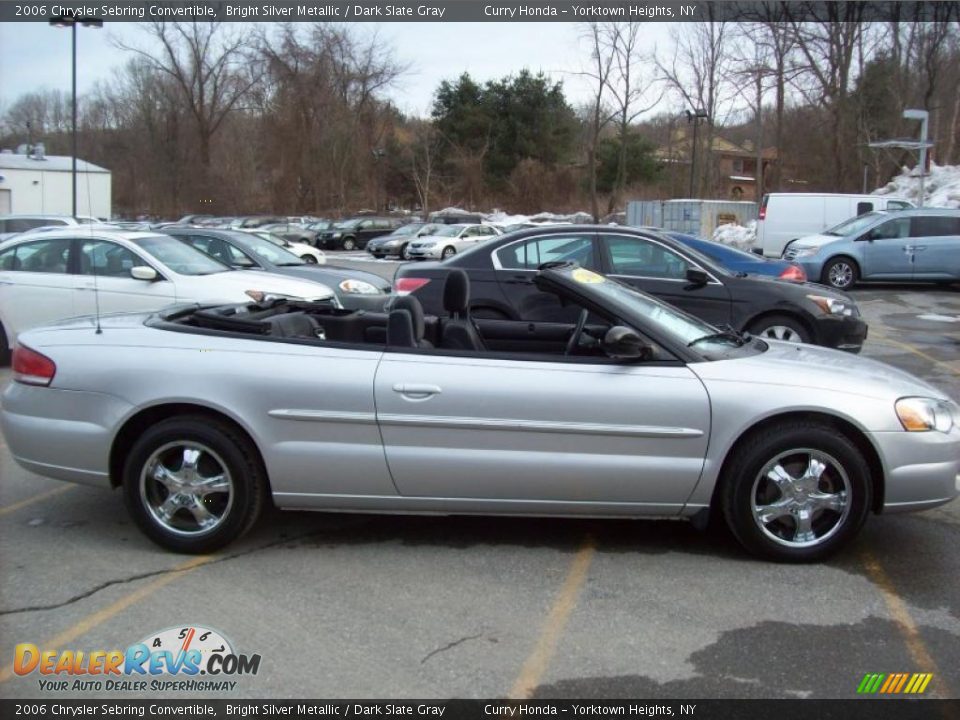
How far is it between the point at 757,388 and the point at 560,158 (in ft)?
189

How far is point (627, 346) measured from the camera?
408 cm

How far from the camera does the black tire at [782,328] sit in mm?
8594

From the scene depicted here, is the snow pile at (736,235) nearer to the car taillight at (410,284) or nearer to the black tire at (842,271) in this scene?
the black tire at (842,271)

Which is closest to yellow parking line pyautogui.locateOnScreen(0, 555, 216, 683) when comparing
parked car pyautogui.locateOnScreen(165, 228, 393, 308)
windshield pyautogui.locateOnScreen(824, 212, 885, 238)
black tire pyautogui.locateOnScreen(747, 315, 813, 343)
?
black tire pyautogui.locateOnScreen(747, 315, 813, 343)

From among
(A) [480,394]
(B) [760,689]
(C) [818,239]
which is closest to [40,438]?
(A) [480,394]

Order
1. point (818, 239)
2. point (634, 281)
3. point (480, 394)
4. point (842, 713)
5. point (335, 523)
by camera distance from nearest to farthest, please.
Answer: point (842, 713), point (480, 394), point (335, 523), point (634, 281), point (818, 239)

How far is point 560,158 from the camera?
59625 mm

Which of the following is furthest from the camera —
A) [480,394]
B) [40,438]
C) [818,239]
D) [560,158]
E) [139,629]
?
[560,158]

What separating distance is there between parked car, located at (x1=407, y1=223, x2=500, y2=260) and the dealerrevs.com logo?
90.9ft

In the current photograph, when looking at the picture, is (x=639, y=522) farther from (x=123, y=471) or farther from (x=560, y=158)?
(x=560, y=158)

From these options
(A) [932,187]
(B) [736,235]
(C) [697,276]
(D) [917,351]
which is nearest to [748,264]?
(C) [697,276]

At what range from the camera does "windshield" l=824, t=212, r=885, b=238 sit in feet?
59.8

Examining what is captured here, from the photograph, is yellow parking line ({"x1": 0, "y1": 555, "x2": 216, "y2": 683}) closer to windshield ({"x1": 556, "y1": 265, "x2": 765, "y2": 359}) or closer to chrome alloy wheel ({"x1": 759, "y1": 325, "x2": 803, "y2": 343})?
windshield ({"x1": 556, "y1": 265, "x2": 765, "y2": 359})

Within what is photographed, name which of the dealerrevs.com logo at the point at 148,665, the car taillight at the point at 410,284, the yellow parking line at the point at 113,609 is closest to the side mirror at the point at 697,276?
the car taillight at the point at 410,284
